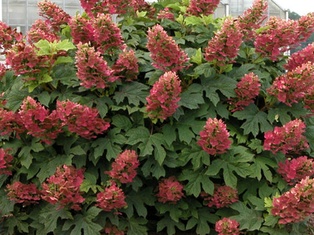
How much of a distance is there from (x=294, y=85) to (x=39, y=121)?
148 cm

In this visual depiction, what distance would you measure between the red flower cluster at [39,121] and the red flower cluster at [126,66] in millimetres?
466

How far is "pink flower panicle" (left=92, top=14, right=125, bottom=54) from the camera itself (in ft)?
10.7

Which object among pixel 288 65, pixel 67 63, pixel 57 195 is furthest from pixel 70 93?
pixel 288 65

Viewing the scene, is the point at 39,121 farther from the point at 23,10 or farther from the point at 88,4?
the point at 23,10

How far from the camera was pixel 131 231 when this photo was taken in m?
3.33

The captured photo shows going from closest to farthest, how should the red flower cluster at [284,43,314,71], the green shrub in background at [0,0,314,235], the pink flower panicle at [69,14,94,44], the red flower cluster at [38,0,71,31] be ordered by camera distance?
the green shrub in background at [0,0,314,235] < the pink flower panicle at [69,14,94,44] < the red flower cluster at [284,43,314,71] < the red flower cluster at [38,0,71,31]

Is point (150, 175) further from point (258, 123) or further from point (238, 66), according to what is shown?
point (238, 66)

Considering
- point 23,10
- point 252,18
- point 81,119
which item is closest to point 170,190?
point 81,119

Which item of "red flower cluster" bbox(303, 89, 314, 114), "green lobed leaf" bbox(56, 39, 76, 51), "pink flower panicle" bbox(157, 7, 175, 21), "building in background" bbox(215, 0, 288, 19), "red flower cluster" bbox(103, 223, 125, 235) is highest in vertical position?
"pink flower panicle" bbox(157, 7, 175, 21)

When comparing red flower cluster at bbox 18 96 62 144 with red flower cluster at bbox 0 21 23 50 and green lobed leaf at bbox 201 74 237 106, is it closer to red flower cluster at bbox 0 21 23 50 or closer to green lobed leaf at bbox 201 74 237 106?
red flower cluster at bbox 0 21 23 50

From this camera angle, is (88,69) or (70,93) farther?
(70,93)

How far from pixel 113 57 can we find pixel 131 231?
3.51ft

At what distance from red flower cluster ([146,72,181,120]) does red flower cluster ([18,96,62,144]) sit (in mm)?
541

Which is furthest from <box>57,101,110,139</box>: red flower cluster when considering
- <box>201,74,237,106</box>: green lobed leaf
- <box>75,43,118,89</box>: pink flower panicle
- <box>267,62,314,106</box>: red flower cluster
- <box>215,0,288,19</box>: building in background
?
<box>215,0,288,19</box>: building in background
